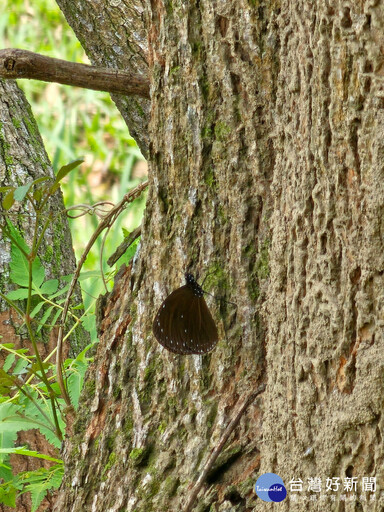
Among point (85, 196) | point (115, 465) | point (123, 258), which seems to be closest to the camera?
point (115, 465)

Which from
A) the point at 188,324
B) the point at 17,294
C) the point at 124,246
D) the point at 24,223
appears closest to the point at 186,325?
the point at 188,324

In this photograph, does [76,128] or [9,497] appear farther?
[76,128]

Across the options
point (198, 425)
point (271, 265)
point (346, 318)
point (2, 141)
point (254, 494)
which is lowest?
point (254, 494)

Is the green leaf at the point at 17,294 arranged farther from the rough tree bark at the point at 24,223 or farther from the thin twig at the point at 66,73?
the thin twig at the point at 66,73

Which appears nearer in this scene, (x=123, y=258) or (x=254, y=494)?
(x=254, y=494)

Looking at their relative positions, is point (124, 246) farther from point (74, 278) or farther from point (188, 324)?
point (188, 324)

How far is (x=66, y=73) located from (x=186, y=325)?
60cm

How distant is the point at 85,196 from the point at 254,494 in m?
3.76

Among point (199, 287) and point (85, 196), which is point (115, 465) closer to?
point (199, 287)

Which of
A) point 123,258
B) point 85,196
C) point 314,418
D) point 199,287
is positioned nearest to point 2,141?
point 123,258

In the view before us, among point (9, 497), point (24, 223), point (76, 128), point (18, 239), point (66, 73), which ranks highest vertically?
point (76, 128)

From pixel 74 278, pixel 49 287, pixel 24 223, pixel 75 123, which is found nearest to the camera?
pixel 74 278

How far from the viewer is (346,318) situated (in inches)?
37.0

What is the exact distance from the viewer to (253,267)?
1.19m
